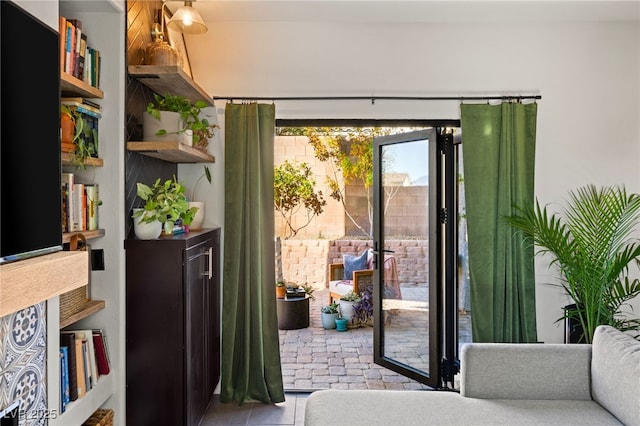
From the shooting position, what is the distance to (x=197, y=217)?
10.7ft

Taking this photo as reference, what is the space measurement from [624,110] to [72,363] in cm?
374

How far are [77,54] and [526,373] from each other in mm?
→ 2528

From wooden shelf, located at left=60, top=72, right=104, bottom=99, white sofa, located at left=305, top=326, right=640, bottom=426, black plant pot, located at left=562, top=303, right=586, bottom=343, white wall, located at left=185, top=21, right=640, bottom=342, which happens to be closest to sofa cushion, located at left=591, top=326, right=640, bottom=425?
white sofa, located at left=305, top=326, right=640, bottom=426

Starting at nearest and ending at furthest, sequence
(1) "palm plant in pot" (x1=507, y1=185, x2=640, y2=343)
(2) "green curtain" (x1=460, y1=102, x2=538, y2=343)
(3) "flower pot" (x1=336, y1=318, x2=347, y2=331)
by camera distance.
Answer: (1) "palm plant in pot" (x1=507, y1=185, x2=640, y2=343)
(2) "green curtain" (x1=460, y1=102, x2=538, y2=343)
(3) "flower pot" (x1=336, y1=318, x2=347, y2=331)

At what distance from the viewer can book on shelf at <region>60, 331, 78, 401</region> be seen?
2.16 m

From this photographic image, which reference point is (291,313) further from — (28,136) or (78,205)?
(28,136)

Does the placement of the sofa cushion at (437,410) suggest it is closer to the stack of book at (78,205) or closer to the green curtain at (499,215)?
the green curtain at (499,215)

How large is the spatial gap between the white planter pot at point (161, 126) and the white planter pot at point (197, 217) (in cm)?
58

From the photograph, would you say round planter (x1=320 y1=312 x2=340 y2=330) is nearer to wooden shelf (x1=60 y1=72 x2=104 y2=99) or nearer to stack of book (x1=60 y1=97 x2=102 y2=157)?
stack of book (x1=60 y1=97 x2=102 y2=157)

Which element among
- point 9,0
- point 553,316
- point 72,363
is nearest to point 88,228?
point 72,363

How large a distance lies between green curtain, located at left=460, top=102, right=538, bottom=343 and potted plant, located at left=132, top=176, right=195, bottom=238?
6.26 feet

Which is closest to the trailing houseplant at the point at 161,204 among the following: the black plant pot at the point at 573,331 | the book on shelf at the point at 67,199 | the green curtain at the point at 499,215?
the book on shelf at the point at 67,199

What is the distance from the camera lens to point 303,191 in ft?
23.2

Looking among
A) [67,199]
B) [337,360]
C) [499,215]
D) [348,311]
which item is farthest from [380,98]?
[348,311]
